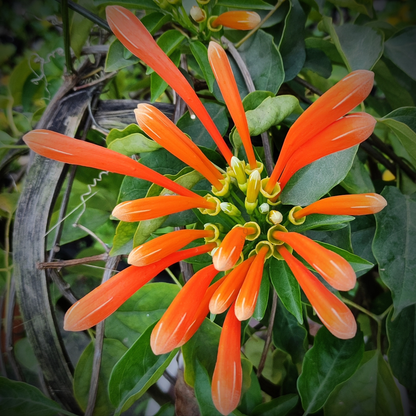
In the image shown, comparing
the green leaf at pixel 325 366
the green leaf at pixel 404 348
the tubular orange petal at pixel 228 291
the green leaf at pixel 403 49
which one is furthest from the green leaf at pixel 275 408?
the green leaf at pixel 403 49

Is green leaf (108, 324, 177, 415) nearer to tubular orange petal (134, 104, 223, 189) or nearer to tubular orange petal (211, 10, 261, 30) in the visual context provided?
tubular orange petal (134, 104, 223, 189)

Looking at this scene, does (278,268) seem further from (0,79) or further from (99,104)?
(0,79)

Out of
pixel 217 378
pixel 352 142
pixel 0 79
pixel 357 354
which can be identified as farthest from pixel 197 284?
pixel 0 79

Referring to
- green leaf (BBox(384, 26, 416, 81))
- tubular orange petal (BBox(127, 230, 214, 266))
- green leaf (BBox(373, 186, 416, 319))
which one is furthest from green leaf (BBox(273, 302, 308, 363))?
green leaf (BBox(384, 26, 416, 81))

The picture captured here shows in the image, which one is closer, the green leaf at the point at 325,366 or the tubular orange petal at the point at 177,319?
the tubular orange petal at the point at 177,319

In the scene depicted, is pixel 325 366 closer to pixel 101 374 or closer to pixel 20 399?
pixel 101 374

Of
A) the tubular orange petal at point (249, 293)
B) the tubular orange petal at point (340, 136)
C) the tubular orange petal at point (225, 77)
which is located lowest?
the tubular orange petal at point (249, 293)

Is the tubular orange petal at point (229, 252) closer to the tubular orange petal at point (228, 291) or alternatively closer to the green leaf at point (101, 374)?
the tubular orange petal at point (228, 291)
